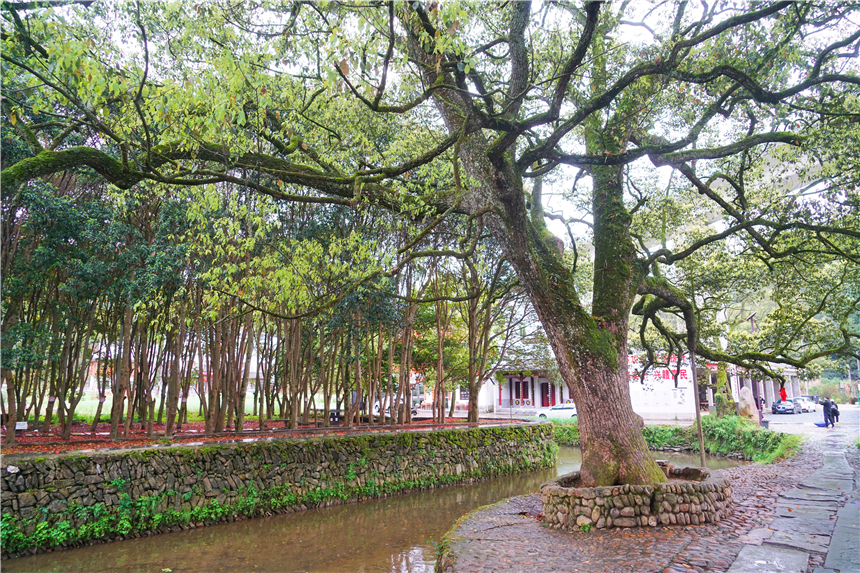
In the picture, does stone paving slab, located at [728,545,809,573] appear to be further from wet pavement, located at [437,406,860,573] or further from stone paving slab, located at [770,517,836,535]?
stone paving slab, located at [770,517,836,535]

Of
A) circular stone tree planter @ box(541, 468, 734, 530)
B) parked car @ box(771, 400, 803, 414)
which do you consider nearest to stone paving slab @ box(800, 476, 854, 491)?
circular stone tree planter @ box(541, 468, 734, 530)

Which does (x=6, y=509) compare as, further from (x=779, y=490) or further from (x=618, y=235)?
(x=779, y=490)

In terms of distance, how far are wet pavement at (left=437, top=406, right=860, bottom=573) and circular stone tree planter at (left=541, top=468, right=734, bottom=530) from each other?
16cm

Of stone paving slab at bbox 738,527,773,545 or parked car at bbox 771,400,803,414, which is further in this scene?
parked car at bbox 771,400,803,414

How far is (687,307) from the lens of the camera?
314 inches

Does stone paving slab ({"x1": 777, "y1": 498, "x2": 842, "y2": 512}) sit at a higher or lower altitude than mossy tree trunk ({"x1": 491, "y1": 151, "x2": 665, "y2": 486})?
lower

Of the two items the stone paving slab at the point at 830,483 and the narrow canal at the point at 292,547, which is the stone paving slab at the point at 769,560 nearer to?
the narrow canal at the point at 292,547

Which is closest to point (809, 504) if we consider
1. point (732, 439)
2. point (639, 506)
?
point (639, 506)

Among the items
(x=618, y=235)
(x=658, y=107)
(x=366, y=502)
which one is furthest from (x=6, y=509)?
(x=658, y=107)

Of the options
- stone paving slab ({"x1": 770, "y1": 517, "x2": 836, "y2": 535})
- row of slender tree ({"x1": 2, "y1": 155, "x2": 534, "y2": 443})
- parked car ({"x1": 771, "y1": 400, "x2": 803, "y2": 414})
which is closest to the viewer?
stone paving slab ({"x1": 770, "y1": 517, "x2": 836, "y2": 535})

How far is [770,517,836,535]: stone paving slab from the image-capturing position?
18.6ft

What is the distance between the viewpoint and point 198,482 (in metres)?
8.78

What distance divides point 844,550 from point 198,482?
891 cm

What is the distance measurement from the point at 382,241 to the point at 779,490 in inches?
402
